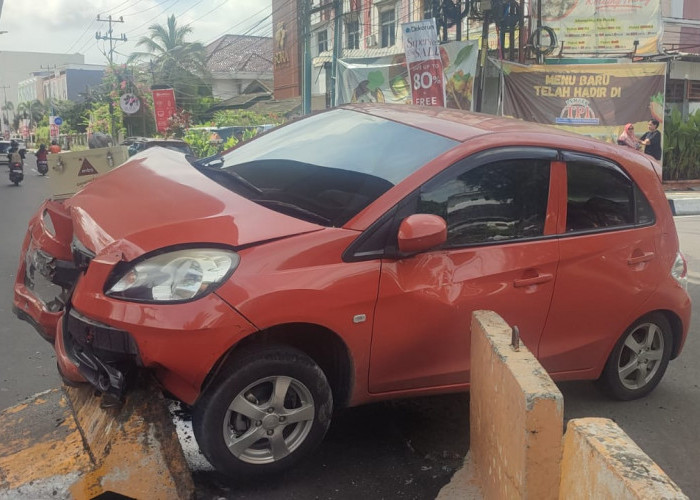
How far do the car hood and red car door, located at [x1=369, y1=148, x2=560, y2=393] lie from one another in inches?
21.6

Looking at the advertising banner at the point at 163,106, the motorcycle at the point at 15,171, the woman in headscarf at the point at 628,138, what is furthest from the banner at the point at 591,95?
the motorcycle at the point at 15,171

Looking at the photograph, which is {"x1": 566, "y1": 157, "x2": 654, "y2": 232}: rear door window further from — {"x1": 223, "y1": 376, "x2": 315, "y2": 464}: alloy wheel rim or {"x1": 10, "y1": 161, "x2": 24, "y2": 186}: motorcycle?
{"x1": 10, "y1": 161, "x2": 24, "y2": 186}: motorcycle

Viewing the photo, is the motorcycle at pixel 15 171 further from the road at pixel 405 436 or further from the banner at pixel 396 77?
the road at pixel 405 436

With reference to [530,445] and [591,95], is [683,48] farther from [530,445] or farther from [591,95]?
[530,445]

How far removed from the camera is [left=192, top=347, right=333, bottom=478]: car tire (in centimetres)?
268

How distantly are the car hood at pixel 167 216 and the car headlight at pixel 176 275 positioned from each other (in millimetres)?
50

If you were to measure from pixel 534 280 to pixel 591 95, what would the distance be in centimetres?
1316

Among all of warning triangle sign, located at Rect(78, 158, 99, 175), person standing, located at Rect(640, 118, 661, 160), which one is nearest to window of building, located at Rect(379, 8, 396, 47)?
person standing, located at Rect(640, 118, 661, 160)

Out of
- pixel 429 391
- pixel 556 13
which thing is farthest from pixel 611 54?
pixel 429 391

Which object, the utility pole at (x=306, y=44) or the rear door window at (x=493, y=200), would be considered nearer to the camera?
the rear door window at (x=493, y=200)

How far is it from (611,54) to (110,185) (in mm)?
15440

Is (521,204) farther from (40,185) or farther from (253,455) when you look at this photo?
(40,185)

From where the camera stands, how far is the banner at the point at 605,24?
15.7m

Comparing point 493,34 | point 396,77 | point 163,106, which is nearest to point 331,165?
point 396,77
